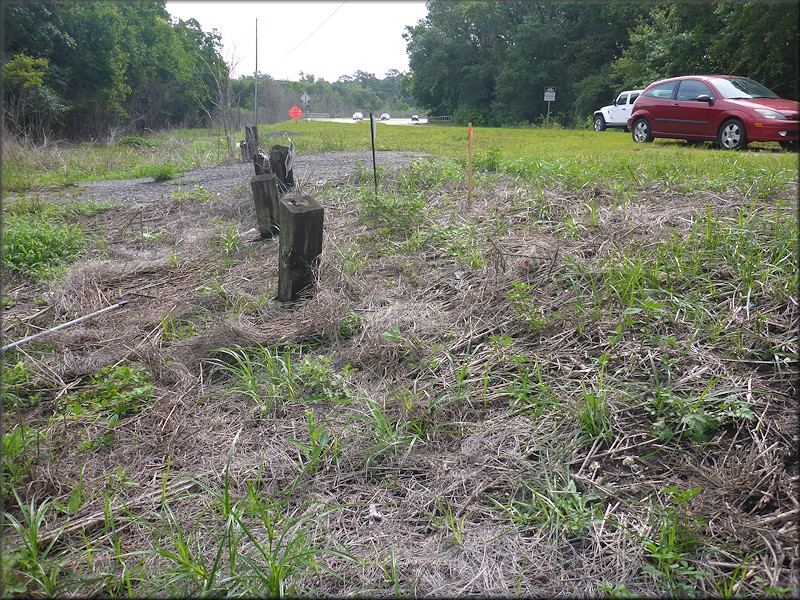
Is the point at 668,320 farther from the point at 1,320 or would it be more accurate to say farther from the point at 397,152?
the point at 397,152

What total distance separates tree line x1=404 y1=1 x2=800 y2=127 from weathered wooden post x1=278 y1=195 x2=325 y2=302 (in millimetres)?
2934

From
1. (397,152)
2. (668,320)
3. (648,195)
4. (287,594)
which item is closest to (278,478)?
(287,594)

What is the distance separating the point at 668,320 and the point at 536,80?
14.3 metres

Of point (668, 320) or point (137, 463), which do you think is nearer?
point (137, 463)

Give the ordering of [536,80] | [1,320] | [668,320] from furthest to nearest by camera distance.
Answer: [536,80] → [1,320] → [668,320]

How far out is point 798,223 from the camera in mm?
2945

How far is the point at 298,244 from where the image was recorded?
3.72 m

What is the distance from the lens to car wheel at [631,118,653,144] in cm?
839

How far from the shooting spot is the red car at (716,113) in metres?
5.92

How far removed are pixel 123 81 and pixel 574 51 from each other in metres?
23.8

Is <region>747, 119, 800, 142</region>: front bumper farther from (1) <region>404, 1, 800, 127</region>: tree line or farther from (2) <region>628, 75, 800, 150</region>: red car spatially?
(1) <region>404, 1, 800, 127</region>: tree line

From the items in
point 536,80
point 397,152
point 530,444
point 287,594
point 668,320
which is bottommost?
point 287,594

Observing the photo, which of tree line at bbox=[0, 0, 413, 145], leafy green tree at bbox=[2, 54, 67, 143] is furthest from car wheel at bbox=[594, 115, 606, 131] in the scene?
leafy green tree at bbox=[2, 54, 67, 143]

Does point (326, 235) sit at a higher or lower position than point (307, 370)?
higher
